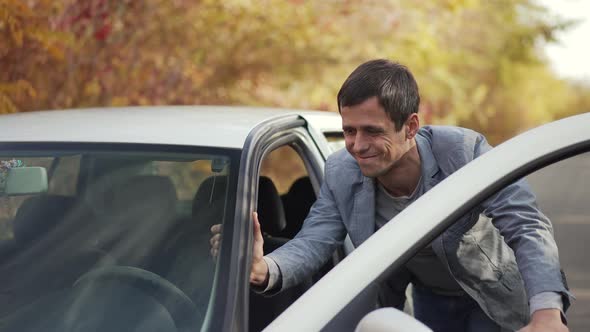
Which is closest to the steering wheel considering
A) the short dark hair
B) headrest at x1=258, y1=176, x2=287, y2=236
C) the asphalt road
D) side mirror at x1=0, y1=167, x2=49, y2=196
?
side mirror at x1=0, y1=167, x2=49, y2=196

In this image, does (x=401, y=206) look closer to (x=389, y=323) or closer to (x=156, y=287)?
(x=156, y=287)

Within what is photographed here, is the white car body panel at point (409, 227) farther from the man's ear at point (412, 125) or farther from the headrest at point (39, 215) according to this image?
the headrest at point (39, 215)

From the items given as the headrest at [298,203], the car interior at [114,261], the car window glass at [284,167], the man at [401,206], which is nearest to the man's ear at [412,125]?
the man at [401,206]

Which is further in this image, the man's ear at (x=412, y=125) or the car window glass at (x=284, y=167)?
the car window glass at (x=284, y=167)

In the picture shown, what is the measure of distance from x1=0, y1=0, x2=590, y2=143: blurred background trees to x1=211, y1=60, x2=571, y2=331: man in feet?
9.73

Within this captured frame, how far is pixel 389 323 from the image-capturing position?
1.79 metres

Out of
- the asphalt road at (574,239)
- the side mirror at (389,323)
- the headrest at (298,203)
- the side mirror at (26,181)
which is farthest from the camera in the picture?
the headrest at (298,203)

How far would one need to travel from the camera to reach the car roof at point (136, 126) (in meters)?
2.87

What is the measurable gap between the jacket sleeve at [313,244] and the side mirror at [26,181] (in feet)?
2.72

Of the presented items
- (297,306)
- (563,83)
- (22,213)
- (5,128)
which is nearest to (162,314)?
(297,306)

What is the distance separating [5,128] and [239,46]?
599 cm

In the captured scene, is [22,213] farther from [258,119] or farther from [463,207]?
[463,207]

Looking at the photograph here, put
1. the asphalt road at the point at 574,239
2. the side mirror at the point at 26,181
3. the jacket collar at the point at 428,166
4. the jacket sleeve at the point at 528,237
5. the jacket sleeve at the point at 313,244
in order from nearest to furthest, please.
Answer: the jacket sleeve at the point at 528,237, the jacket sleeve at the point at 313,244, the jacket collar at the point at 428,166, the side mirror at the point at 26,181, the asphalt road at the point at 574,239

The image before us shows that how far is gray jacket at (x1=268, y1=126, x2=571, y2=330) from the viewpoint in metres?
2.44
